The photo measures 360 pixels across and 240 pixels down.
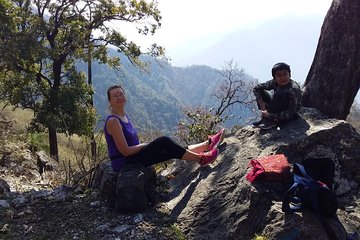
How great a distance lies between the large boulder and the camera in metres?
3.81

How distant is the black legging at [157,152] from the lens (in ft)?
16.3

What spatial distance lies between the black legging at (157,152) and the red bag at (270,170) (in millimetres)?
1090

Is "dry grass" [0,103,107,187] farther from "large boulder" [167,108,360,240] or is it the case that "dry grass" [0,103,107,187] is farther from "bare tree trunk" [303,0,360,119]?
"bare tree trunk" [303,0,360,119]

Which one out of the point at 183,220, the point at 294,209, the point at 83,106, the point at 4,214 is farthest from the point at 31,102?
the point at 294,209

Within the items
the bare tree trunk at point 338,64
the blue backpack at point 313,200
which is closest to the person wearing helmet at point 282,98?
the bare tree trunk at point 338,64

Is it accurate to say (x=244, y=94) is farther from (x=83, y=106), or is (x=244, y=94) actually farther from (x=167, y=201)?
(x=167, y=201)

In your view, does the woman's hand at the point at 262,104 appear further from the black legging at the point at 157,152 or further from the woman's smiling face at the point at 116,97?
the woman's smiling face at the point at 116,97

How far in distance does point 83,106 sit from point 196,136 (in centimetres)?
933

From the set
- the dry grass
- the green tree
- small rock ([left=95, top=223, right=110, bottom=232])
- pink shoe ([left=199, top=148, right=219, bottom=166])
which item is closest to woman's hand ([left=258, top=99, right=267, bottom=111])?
pink shoe ([left=199, top=148, right=219, bottom=166])

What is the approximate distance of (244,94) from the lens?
21.4 meters

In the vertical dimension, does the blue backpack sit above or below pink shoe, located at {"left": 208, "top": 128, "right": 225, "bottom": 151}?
below

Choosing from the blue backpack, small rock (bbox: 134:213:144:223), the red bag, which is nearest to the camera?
the blue backpack

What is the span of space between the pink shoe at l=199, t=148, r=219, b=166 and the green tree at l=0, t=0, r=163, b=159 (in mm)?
10484

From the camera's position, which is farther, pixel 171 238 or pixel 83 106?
pixel 83 106
